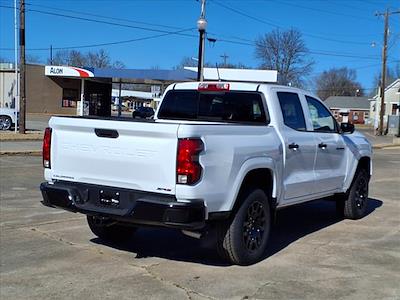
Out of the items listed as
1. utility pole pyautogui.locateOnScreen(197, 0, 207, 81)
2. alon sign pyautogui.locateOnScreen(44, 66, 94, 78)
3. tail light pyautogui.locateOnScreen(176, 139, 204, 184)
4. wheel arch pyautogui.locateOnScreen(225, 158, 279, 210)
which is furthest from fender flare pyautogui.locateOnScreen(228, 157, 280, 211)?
alon sign pyautogui.locateOnScreen(44, 66, 94, 78)

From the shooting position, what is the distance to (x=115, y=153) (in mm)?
5457

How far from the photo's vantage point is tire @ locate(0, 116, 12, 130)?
102ft

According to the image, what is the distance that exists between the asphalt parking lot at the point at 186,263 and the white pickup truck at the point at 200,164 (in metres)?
0.38

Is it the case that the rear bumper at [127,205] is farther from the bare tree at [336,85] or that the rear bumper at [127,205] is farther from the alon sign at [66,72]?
the bare tree at [336,85]

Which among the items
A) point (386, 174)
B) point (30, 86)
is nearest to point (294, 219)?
point (386, 174)

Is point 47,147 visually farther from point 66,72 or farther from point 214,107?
point 66,72

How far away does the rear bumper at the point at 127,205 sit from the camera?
16.7ft

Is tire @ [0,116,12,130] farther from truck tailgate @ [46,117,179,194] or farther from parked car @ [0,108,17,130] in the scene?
truck tailgate @ [46,117,179,194]

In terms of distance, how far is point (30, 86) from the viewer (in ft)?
180

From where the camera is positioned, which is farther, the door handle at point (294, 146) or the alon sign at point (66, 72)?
the alon sign at point (66, 72)

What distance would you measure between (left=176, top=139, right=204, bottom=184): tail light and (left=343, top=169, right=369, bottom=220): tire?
4.26m

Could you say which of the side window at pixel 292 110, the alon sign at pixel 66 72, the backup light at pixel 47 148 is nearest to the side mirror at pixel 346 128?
the side window at pixel 292 110

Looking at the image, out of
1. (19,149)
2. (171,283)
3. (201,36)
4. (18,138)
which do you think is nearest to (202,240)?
(171,283)

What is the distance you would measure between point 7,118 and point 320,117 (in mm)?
26739
